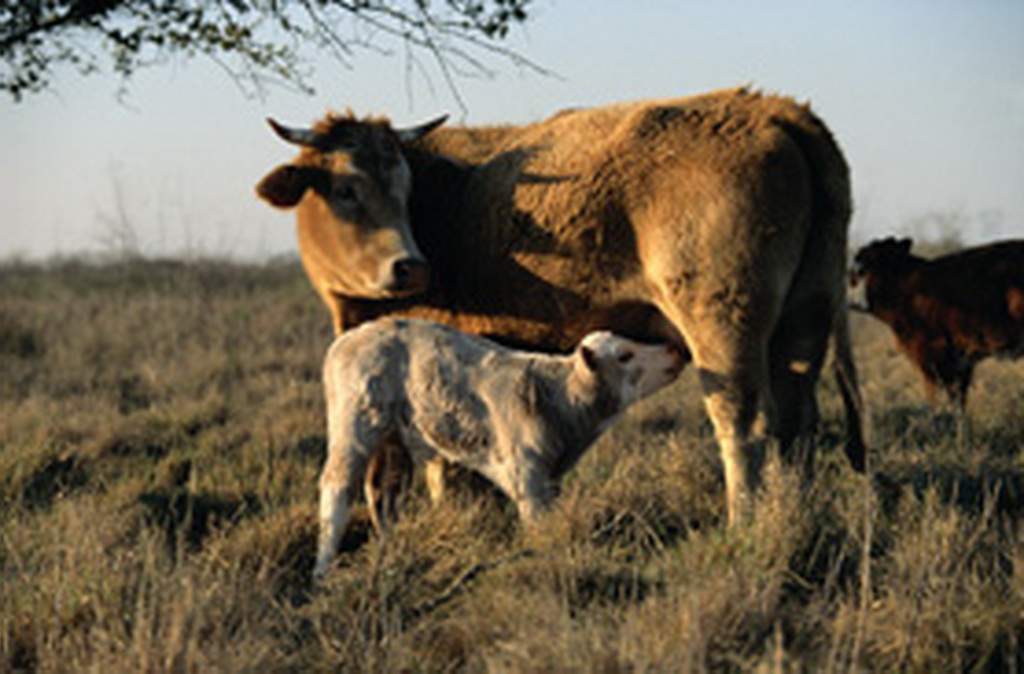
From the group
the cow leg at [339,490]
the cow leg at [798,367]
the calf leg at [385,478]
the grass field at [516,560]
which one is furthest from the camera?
the cow leg at [798,367]

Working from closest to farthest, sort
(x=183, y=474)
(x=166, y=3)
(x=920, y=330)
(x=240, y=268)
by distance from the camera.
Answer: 1. (x=183, y=474)
2. (x=166, y=3)
3. (x=920, y=330)
4. (x=240, y=268)

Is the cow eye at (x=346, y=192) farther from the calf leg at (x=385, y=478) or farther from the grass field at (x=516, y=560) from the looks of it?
the grass field at (x=516, y=560)

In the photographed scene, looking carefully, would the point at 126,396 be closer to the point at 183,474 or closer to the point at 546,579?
the point at 183,474

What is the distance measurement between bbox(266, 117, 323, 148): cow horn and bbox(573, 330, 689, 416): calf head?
1.98 meters

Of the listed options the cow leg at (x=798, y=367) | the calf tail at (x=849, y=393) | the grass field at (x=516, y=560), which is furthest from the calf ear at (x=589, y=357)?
the calf tail at (x=849, y=393)

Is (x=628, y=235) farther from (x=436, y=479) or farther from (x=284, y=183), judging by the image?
(x=284, y=183)

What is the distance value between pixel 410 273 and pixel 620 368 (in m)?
1.22

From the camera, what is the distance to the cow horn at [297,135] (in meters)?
5.51

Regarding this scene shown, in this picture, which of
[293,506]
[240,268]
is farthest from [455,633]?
[240,268]

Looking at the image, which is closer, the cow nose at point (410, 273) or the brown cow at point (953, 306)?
the cow nose at point (410, 273)

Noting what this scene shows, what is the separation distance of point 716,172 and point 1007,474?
244 cm

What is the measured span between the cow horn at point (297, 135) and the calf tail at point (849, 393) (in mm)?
2896

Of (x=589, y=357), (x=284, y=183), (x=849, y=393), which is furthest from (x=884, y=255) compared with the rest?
(x=284, y=183)

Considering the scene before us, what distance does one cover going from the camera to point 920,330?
29.9 feet
